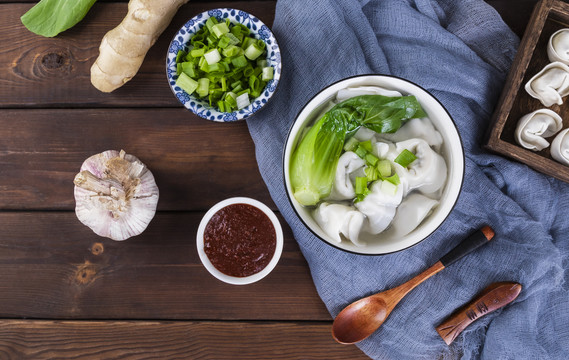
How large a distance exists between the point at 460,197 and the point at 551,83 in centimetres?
42

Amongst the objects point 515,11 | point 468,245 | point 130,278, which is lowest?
point 130,278

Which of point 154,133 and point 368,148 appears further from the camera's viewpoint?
point 154,133

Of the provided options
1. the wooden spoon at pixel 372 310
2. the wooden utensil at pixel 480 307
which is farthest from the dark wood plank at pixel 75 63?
the wooden utensil at pixel 480 307

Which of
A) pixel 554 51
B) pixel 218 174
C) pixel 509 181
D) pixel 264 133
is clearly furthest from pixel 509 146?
pixel 218 174

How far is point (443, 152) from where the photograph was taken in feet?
4.33

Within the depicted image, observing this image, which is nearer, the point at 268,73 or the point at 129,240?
the point at 268,73

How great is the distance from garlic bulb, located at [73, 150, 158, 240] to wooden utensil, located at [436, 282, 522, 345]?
0.96m

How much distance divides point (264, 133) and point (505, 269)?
83 centimetres

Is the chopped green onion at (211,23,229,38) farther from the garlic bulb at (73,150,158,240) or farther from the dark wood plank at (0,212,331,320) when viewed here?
the dark wood plank at (0,212,331,320)

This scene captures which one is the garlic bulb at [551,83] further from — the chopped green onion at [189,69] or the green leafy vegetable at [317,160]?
the chopped green onion at [189,69]

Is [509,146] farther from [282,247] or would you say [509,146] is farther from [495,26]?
[282,247]

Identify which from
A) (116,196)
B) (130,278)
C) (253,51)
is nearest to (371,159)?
(253,51)

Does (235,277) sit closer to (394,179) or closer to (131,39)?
(394,179)

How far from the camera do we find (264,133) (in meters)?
1.53
